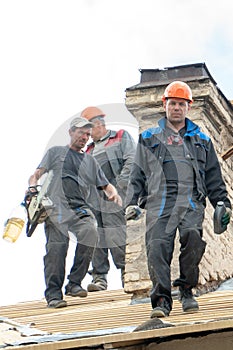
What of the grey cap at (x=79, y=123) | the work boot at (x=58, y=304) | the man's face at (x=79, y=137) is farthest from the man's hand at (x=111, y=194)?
the work boot at (x=58, y=304)

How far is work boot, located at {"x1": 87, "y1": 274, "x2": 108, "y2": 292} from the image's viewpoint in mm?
10843

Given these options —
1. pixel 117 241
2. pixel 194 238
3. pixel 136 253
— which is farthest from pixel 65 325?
pixel 117 241

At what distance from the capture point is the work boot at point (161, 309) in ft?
23.9

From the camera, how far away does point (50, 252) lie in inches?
369

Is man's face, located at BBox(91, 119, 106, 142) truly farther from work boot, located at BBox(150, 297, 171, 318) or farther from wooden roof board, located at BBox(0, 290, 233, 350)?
work boot, located at BBox(150, 297, 171, 318)

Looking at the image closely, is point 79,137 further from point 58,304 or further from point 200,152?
point 200,152

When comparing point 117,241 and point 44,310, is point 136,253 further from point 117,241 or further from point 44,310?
point 117,241

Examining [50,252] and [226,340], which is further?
[50,252]

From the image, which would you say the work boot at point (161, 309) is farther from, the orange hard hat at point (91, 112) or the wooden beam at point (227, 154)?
the orange hard hat at point (91, 112)

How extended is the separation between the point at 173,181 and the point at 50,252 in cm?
204

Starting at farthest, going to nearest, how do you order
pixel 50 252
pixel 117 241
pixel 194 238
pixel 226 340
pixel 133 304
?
pixel 117 241 → pixel 50 252 → pixel 133 304 → pixel 194 238 → pixel 226 340

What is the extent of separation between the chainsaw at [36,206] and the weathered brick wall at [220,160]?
779 millimetres

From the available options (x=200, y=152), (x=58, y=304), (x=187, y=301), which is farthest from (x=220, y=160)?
(x=187, y=301)

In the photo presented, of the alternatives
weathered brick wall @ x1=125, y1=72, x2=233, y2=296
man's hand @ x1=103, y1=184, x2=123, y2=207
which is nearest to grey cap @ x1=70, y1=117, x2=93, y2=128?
weathered brick wall @ x1=125, y1=72, x2=233, y2=296
